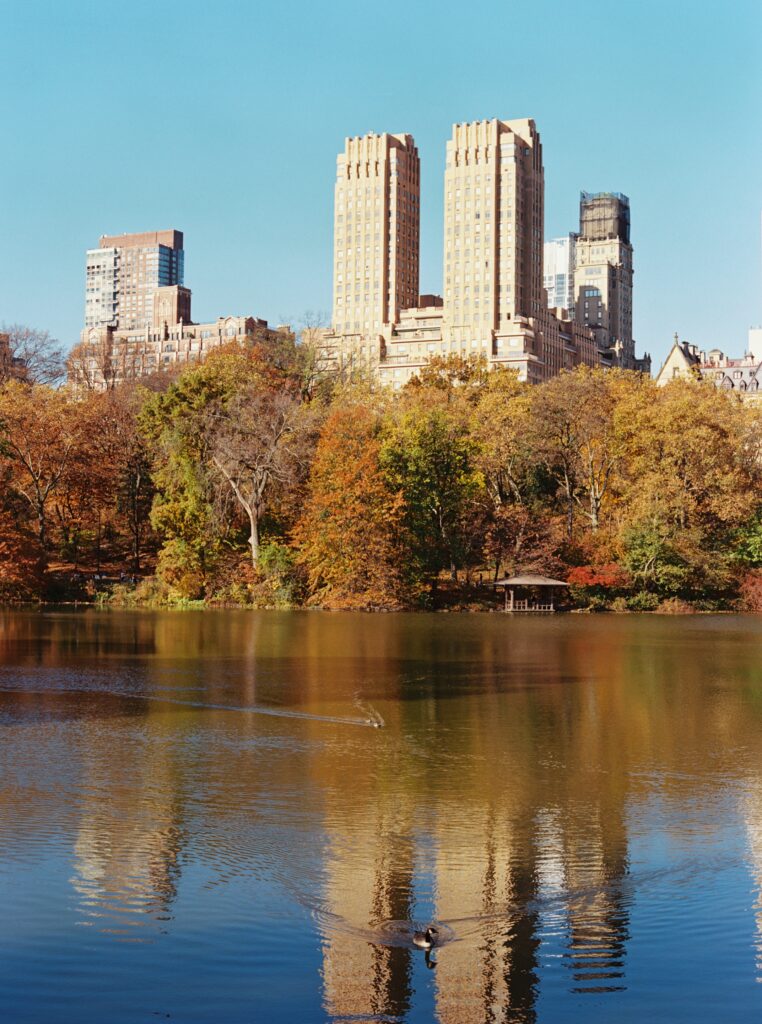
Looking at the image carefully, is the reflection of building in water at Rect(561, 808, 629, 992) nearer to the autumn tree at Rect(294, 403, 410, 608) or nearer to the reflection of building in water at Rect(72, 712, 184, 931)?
the reflection of building in water at Rect(72, 712, 184, 931)

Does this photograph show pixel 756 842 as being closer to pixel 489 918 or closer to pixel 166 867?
pixel 489 918

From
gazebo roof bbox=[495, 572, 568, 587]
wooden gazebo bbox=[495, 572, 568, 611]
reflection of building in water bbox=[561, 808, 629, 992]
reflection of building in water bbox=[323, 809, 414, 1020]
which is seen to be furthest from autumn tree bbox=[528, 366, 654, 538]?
reflection of building in water bbox=[323, 809, 414, 1020]

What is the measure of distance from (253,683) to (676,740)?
30.6ft

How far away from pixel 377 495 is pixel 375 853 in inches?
1824

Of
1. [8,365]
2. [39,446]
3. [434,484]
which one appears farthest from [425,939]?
[8,365]

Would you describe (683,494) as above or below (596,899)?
above

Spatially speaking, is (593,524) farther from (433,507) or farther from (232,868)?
(232,868)

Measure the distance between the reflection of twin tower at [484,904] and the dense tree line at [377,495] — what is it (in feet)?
146

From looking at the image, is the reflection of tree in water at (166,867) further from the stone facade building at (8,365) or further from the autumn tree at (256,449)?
the stone facade building at (8,365)

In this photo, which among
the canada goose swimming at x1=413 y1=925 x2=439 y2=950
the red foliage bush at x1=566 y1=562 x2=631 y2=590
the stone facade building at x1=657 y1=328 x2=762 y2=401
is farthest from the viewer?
the stone facade building at x1=657 y1=328 x2=762 y2=401

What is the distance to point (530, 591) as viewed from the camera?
62.1 metres

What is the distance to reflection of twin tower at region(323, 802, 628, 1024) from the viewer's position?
7.90m

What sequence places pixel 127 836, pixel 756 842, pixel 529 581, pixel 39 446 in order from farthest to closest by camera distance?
pixel 39 446 < pixel 529 581 < pixel 756 842 < pixel 127 836

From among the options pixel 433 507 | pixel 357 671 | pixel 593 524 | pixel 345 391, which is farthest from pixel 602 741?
pixel 345 391
